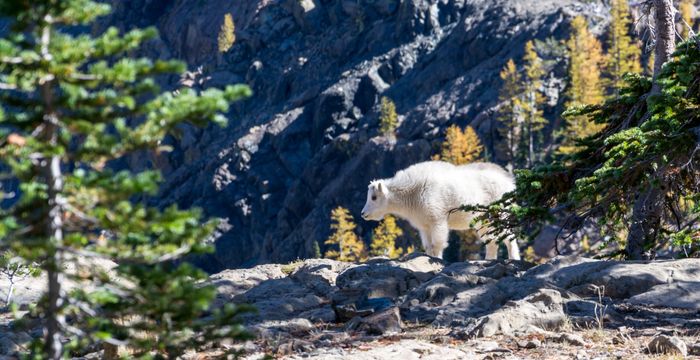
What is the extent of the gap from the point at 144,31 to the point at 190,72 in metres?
145

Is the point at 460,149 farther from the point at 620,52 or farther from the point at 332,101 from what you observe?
the point at 332,101

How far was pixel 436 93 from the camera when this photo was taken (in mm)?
96625

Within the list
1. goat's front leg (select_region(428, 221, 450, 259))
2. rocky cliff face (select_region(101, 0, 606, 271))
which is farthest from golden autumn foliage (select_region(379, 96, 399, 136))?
goat's front leg (select_region(428, 221, 450, 259))

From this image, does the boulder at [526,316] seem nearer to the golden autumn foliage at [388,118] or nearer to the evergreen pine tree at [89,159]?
the evergreen pine tree at [89,159]

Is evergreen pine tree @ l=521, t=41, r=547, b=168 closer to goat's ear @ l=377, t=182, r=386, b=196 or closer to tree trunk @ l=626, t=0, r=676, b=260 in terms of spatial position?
goat's ear @ l=377, t=182, r=386, b=196

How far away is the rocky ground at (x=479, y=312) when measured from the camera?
705 cm

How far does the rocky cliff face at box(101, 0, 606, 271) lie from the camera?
89.1 meters

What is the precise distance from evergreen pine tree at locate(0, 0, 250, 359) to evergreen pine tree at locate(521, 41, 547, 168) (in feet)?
230

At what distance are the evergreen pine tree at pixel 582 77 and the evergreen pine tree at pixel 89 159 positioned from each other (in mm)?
59769

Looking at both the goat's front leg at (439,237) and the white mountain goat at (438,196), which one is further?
the white mountain goat at (438,196)

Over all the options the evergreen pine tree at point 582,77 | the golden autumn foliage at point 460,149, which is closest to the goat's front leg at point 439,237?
the evergreen pine tree at point 582,77

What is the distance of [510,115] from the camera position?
77.2 m

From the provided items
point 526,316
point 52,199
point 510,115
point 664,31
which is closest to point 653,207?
point 664,31

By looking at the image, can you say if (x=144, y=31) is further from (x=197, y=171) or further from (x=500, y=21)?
(x=197, y=171)
